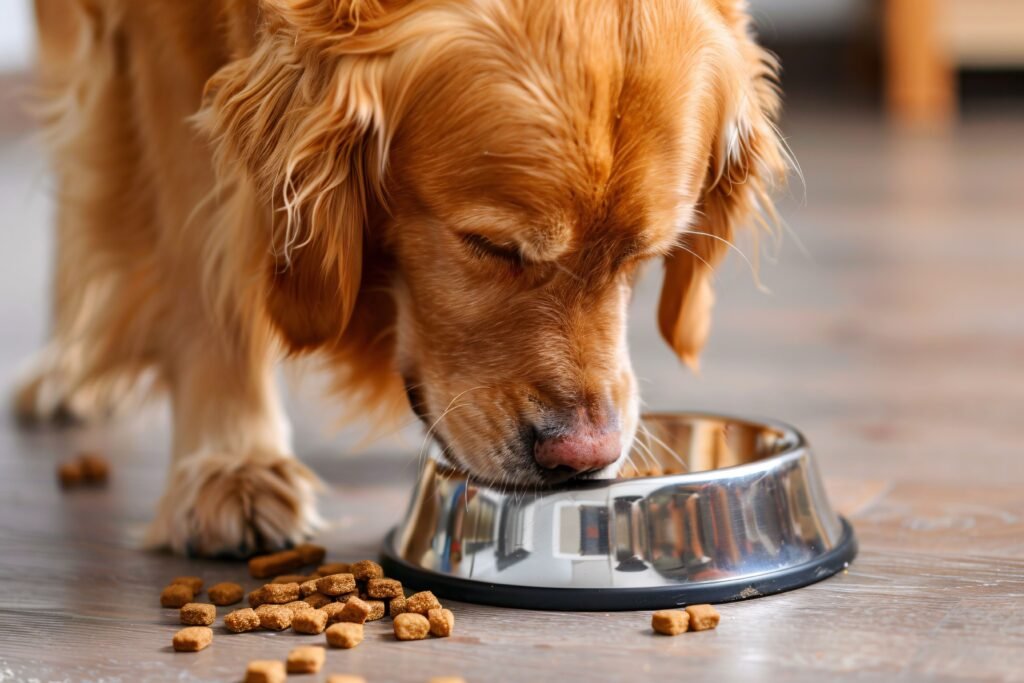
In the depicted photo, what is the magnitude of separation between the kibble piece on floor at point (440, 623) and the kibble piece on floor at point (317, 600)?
182 millimetres

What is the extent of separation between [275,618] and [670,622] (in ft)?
1.62

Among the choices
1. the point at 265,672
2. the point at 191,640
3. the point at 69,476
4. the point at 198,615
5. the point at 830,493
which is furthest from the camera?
the point at 69,476

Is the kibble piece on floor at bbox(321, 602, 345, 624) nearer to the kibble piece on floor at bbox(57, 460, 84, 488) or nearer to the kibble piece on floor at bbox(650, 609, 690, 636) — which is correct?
the kibble piece on floor at bbox(650, 609, 690, 636)

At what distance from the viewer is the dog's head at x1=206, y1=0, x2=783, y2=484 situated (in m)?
1.78

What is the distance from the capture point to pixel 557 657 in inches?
64.6

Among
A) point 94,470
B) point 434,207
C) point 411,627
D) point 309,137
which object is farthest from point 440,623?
point 94,470

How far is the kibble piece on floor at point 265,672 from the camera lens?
5.06 feet

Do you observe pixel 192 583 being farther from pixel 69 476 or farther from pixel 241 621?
pixel 69 476

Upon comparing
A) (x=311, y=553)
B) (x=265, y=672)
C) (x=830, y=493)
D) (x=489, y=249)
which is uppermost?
(x=489, y=249)

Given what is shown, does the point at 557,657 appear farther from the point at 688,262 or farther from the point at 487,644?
the point at 688,262

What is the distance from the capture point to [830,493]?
238cm

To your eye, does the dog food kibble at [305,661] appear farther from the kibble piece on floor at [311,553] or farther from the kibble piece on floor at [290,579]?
the kibble piece on floor at [311,553]

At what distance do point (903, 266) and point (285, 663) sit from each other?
129 inches

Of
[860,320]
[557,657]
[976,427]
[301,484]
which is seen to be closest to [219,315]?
[301,484]
